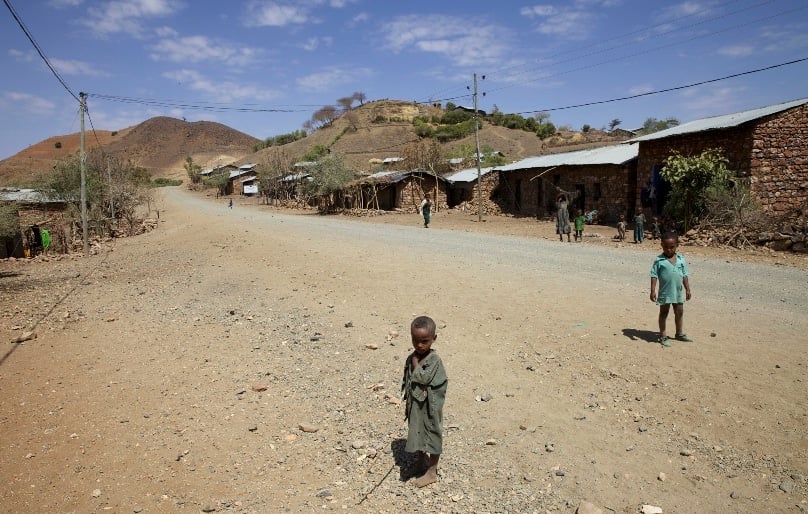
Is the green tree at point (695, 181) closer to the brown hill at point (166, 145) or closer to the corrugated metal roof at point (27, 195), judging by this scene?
the corrugated metal roof at point (27, 195)

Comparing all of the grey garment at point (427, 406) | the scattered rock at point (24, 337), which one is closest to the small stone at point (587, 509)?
the grey garment at point (427, 406)

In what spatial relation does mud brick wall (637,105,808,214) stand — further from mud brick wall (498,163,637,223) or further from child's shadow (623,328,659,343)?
child's shadow (623,328,659,343)

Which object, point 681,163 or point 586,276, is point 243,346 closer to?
point 586,276

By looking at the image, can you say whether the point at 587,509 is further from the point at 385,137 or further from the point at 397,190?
the point at 385,137

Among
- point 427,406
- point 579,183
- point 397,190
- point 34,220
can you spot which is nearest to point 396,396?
point 427,406

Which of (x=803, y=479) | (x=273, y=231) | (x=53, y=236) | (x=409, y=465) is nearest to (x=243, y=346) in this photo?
(x=409, y=465)

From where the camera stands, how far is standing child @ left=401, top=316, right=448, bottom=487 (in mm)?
3586

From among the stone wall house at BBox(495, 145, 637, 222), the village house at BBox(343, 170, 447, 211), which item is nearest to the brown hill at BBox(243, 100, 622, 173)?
the village house at BBox(343, 170, 447, 211)

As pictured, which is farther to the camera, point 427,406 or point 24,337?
point 24,337

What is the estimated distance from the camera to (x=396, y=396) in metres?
5.16

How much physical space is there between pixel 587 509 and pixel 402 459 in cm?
142

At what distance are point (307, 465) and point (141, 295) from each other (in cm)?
877

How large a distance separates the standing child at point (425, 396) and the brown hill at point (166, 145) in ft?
374

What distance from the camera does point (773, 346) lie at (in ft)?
18.9
